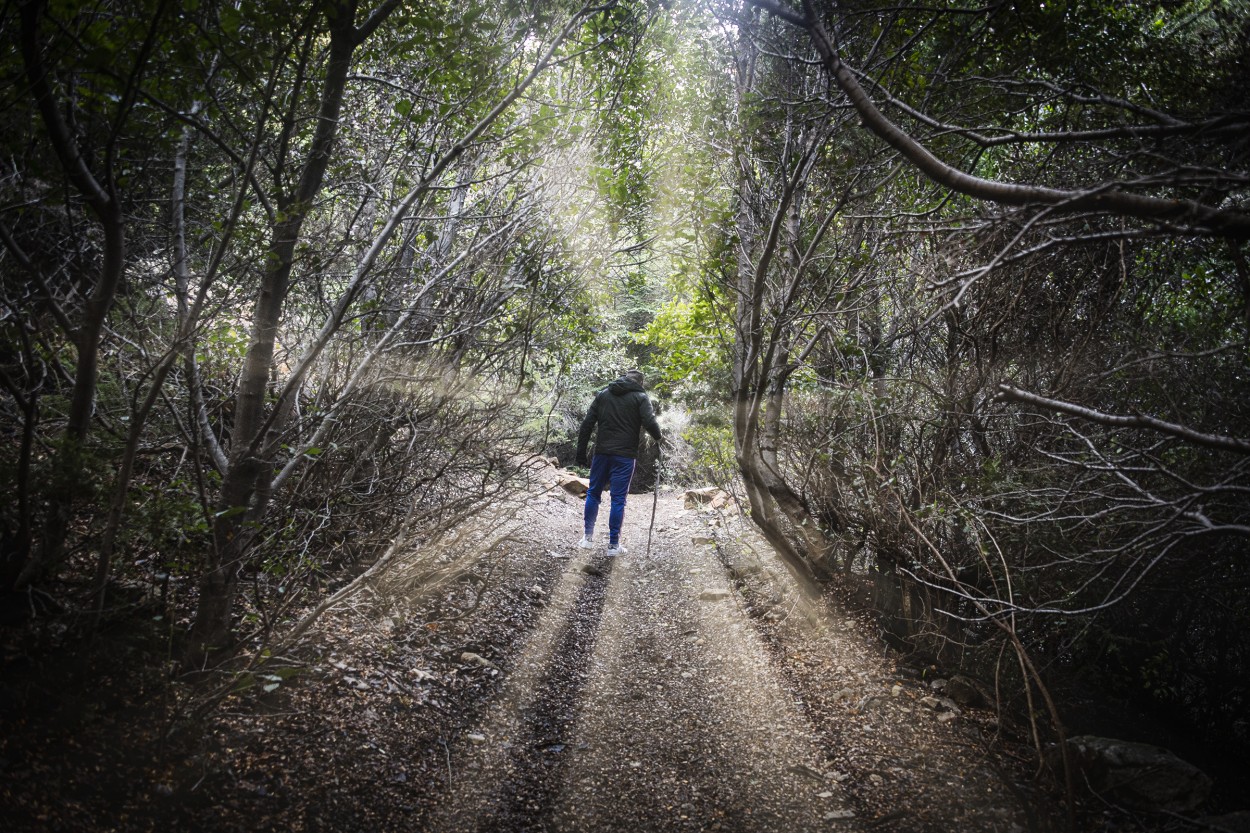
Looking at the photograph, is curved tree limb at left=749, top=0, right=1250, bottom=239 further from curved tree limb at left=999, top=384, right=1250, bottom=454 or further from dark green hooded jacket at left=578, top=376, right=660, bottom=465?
dark green hooded jacket at left=578, top=376, right=660, bottom=465

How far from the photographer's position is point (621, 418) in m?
7.30

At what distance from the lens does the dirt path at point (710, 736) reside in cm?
295

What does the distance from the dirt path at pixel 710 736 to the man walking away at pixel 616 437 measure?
1.63m

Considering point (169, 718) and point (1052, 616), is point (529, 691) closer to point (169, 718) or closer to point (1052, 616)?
point (169, 718)

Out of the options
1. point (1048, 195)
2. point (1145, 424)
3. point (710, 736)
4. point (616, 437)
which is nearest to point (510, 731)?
point (710, 736)

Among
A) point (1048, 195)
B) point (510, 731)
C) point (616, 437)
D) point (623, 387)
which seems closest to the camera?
point (1048, 195)

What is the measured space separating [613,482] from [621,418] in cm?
75

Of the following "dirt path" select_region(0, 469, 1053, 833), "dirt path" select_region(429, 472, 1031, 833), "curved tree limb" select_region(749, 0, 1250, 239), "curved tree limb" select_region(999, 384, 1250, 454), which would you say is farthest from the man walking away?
"curved tree limb" select_region(999, 384, 1250, 454)

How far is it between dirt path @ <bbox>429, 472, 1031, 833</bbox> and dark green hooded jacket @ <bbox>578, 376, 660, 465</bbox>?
1.95 metres

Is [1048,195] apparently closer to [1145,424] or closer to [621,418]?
[1145,424]

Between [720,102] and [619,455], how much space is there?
3785 mm

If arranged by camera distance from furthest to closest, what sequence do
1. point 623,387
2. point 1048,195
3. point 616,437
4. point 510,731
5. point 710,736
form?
1. point 623,387
2. point 616,437
3. point 710,736
4. point 510,731
5. point 1048,195

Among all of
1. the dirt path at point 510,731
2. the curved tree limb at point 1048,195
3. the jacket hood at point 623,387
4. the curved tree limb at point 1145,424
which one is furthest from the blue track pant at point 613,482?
the curved tree limb at point 1145,424

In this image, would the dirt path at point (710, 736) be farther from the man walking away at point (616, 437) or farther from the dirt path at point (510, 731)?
the man walking away at point (616, 437)
